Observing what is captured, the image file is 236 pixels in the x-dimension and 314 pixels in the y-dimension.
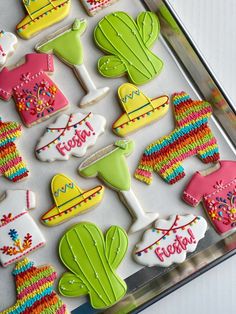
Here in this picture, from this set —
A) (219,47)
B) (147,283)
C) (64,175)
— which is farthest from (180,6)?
(147,283)

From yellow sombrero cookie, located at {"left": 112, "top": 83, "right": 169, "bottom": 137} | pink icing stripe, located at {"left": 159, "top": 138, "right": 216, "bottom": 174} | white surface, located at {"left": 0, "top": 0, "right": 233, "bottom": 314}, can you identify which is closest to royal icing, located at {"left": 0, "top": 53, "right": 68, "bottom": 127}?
white surface, located at {"left": 0, "top": 0, "right": 233, "bottom": 314}

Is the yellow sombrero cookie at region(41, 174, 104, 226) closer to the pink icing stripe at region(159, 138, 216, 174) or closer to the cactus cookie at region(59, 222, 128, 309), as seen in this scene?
the cactus cookie at region(59, 222, 128, 309)

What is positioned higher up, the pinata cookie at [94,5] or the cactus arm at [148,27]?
the pinata cookie at [94,5]

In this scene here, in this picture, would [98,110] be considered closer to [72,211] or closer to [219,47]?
[72,211]

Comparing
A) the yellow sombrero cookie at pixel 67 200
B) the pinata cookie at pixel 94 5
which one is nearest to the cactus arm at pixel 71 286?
the yellow sombrero cookie at pixel 67 200

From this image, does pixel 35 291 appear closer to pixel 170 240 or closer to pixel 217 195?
pixel 170 240

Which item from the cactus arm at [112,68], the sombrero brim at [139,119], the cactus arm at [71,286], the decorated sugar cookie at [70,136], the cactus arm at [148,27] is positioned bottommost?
the cactus arm at [71,286]

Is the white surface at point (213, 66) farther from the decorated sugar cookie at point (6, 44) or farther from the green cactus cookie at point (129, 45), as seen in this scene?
the decorated sugar cookie at point (6, 44)
